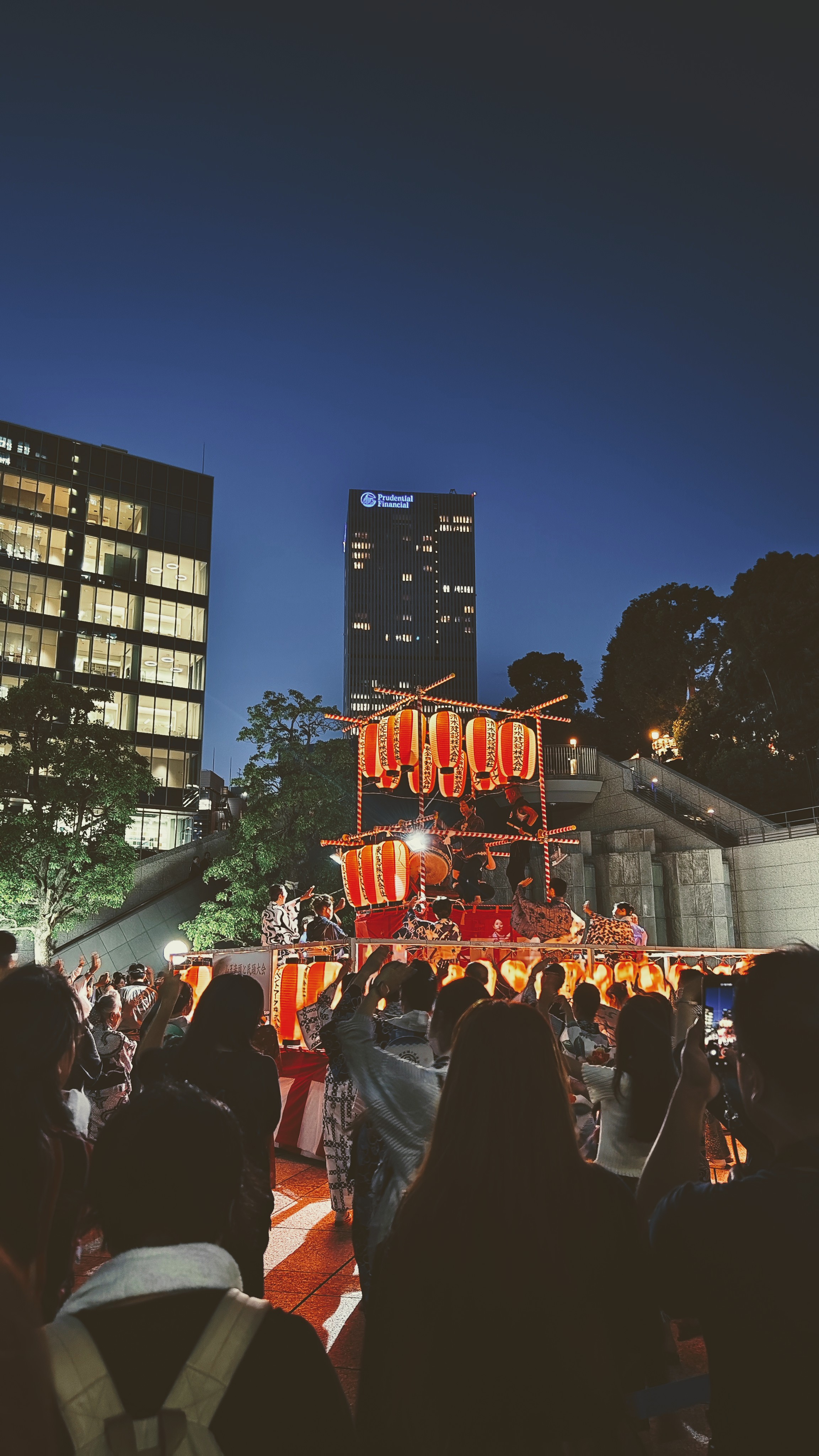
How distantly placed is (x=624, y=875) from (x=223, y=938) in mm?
12204

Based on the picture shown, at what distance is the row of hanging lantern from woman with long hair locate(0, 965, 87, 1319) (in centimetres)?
1386

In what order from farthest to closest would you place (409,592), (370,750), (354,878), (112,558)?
(409,592) < (112,558) < (370,750) < (354,878)

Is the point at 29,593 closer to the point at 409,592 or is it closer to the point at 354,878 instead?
the point at 354,878

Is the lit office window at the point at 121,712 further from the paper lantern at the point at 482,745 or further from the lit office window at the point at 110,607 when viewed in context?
the paper lantern at the point at 482,745

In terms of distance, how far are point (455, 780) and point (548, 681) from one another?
23.9 metres

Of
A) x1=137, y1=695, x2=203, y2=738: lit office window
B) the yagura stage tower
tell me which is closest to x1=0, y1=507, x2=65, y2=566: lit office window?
x1=137, y1=695, x2=203, y2=738: lit office window

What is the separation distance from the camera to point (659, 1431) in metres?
3.29

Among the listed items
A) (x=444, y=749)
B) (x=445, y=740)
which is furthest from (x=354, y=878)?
(x=445, y=740)

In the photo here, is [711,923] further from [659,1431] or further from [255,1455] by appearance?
[255,1455]

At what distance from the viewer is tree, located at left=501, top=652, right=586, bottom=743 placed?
3944cm

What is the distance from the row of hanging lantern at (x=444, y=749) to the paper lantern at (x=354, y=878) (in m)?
1.87

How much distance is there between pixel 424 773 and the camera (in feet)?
54.3

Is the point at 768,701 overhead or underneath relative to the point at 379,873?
overhead

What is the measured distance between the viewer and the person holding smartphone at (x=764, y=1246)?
1.44 meters
